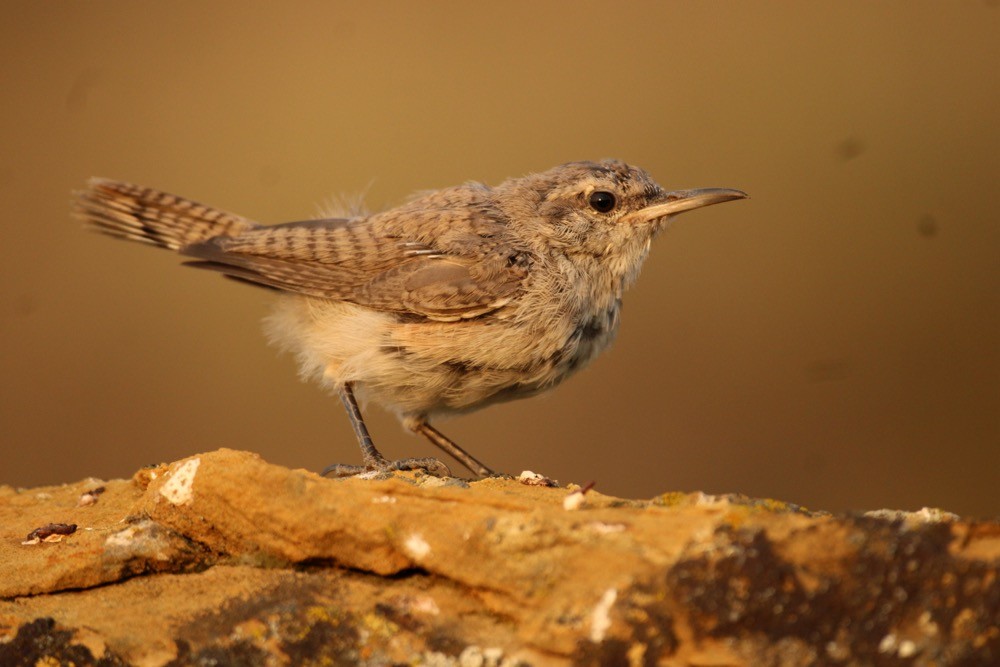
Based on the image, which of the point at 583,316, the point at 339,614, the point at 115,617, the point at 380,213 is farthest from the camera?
the point at 380,213

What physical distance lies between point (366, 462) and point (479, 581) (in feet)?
8.35

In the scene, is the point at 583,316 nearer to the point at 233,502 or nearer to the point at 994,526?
the point at 233,502

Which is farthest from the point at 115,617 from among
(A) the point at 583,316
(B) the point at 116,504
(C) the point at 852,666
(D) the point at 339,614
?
(A) the point at 583,316

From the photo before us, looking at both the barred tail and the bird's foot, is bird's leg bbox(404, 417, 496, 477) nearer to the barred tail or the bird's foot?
the bird's foot

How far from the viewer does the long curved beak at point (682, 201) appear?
5602mm

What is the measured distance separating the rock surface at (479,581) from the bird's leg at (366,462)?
4.05ft

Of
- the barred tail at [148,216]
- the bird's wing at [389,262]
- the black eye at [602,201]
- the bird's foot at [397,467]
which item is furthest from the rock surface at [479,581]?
the barred tail at [148,216]

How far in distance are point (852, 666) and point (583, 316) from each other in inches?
127

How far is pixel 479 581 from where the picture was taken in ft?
9.30

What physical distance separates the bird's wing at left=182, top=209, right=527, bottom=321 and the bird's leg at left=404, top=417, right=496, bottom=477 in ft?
2.41

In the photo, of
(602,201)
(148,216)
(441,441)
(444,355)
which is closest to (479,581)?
(444,355)

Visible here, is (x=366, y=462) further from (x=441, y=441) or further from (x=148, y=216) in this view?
(x=148, y=216)

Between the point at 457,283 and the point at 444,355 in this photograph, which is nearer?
the point at 444,355

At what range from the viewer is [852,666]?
2.33m
